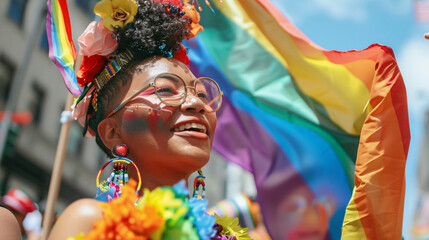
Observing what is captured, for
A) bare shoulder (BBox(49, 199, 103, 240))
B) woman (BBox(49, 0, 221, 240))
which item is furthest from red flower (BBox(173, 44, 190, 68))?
bare shoulder (BBox(49, 199, 103, 240))

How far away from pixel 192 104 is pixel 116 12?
2.19ft

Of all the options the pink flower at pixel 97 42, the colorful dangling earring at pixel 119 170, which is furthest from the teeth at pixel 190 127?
the pink flower at pixel 97 42

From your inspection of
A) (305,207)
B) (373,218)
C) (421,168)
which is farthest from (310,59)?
(421,168)

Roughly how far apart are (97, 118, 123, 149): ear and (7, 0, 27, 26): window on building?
1519 cm

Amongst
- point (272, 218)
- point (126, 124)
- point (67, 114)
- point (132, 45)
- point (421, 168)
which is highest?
point (132, 45)

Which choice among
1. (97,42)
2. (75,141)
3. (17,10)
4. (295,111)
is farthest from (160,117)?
(75,141)

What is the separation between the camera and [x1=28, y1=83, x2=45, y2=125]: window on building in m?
17.4

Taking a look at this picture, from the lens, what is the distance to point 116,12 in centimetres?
325

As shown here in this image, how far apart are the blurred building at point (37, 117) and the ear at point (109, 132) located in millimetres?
12339

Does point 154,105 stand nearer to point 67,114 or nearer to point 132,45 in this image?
point 132,45

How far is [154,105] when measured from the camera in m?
3.02

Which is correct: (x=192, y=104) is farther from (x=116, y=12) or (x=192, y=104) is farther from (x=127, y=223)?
(x=127, y=223)

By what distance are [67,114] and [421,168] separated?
4043 centimetres

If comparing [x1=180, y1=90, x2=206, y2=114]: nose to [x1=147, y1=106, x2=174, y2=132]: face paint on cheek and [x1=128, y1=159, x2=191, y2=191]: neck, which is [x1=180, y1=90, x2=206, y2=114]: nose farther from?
[x1=128, y1=159, x2=191, y2=191]: neck
